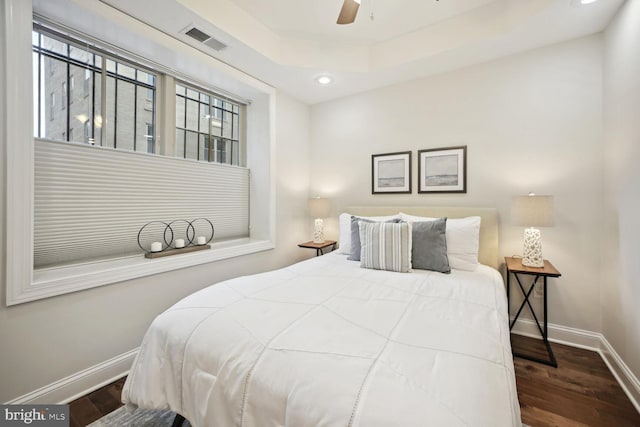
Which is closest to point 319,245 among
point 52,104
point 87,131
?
point 87,131

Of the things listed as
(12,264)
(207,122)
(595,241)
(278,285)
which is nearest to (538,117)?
(595,241)

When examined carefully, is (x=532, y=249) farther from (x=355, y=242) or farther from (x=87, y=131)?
(x=87, y=131)

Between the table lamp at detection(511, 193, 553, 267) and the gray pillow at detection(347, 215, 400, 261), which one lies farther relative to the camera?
the gray pillow at detection(347, 215, 400, 261)

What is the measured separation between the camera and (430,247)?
2.11 m

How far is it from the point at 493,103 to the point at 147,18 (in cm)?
306

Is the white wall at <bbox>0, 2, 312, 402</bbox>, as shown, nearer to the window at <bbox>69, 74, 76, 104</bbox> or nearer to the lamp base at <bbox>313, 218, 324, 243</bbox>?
the window at <bbox>69, 74, 76, 104</bbox>

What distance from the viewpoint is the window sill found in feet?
5.12

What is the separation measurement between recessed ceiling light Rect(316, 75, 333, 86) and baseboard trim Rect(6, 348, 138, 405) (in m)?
3.08

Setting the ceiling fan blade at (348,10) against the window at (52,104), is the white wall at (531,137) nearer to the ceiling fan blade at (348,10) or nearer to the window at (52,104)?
the ceiling fan blade at (348,10)

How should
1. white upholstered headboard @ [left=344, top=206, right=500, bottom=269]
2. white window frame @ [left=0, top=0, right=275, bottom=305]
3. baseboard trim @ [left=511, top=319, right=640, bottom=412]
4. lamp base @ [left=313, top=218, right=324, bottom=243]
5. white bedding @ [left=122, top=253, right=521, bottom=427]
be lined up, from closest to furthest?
1. white bedding @ [left=122, top=253, right=521, bottom=427]
2. white window frame @ [left=0, top=0, right=275, bottom=305]
3. baseboard trim @ [left=511, top=319, right=640, bottom=412]
4. white upholstered headboard @ [left=344, top=206, right=500, bottom=269]
5. lamp base @ [left=313, top=218, right=324, bottom=243]

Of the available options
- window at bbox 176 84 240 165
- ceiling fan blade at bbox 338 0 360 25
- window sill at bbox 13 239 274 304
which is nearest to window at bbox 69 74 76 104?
window at bbox 176 84 240 165

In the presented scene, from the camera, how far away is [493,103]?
2.54 m

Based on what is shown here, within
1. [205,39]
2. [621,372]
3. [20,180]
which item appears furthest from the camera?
[205,39]

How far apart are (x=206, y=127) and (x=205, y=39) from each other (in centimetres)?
95
